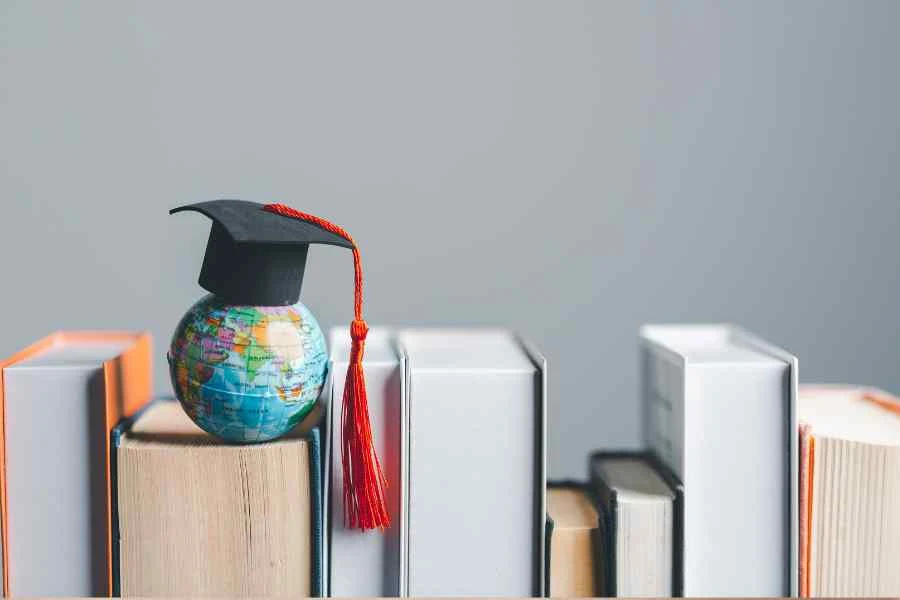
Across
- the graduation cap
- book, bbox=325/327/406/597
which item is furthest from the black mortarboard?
book, bbox=325/327/406/597

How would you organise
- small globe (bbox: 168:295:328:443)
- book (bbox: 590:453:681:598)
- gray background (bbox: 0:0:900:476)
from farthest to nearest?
1. gray background (bbox: 0:0:900:476)
2. book (bbox: 590:453:681:598)
3. small globe (bbox: 168:295:328:443)

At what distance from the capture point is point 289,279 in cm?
103

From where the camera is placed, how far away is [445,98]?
5.27 feet

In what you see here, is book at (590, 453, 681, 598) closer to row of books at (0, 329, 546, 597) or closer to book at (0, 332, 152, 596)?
row of books at (0, 329, 546, 597)

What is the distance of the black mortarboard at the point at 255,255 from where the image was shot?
992 millimetres

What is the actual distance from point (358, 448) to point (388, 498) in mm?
74

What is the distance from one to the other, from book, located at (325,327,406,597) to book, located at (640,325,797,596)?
32 cm

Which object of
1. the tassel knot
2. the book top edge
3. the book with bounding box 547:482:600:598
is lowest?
the book with bounding box 547:482:600:598

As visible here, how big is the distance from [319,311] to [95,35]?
0.58 meters

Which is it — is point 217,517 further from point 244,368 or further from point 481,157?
point 481,157

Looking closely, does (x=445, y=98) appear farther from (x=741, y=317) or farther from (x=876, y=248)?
(x=876, y=248)

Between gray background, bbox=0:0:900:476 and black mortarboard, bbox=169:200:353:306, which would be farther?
gray background, bbox=0:0:900:476

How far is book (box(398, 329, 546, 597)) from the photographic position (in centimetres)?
105

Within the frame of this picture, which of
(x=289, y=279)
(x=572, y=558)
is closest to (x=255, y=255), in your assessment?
(x=289, y=279)
